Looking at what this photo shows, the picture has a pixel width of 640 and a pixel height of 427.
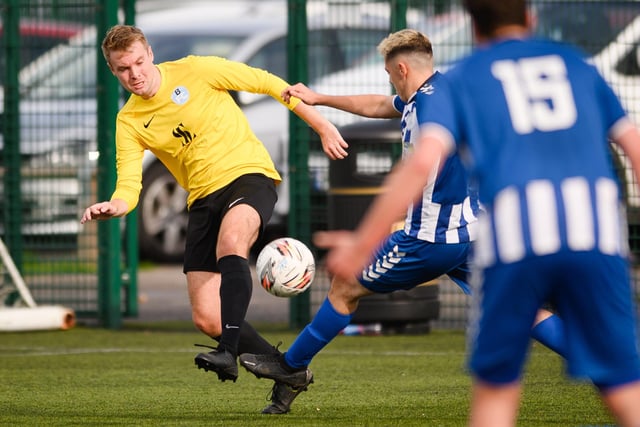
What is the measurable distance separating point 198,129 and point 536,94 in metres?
3.65

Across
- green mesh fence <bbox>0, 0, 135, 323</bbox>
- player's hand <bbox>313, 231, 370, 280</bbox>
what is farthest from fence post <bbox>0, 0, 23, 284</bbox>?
player's hand <bbox>313, 231, 370, 280</bbox>

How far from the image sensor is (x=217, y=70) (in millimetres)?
7395

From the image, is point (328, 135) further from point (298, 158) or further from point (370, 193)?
point (298, 158)

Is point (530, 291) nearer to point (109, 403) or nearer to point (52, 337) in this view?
point (109, 403)

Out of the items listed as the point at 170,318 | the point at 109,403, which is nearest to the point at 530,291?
the point at 109,403

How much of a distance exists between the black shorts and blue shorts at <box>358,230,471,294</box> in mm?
825

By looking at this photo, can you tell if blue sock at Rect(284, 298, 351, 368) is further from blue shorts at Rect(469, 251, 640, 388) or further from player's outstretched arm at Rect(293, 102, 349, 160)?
blue shorts at Rect(469, 251, 640, 388)

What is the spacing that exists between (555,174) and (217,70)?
385cm

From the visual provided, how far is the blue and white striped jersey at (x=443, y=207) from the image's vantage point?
643cm

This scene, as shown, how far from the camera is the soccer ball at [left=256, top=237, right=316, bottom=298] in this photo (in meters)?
6.91

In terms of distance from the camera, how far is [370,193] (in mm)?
10742

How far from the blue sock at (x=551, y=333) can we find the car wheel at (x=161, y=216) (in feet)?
29.3

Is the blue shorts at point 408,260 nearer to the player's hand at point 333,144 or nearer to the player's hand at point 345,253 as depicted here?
the player's hand at point 333,144

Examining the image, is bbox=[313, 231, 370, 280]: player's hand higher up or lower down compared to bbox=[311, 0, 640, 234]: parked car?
lower down
